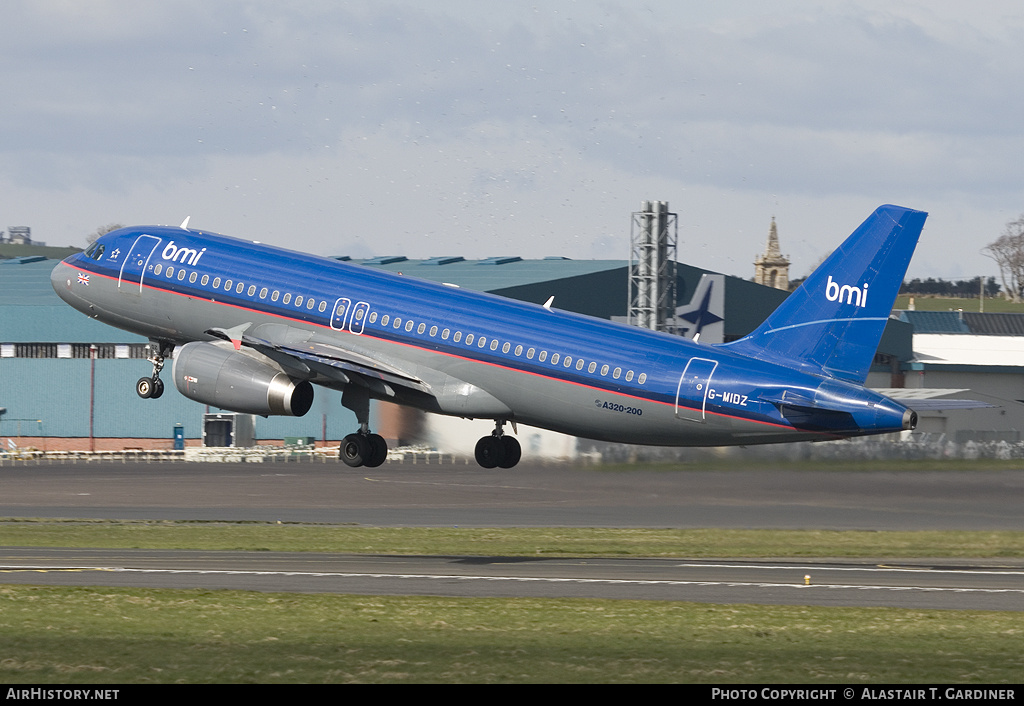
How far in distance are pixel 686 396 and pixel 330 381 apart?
12.0m

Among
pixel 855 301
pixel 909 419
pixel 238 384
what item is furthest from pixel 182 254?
pixel 909 419

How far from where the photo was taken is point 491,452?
47781 millimetres

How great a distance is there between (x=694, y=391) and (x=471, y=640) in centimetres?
1419

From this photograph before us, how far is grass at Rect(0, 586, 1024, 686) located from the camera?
28391 millimetres

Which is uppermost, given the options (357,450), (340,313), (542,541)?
(340,313)

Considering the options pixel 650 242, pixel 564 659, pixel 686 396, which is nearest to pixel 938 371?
pixel 650 242

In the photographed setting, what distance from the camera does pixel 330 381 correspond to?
4778 cm

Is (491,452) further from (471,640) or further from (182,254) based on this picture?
(471,640)

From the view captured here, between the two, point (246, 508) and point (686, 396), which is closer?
point (686, 396)

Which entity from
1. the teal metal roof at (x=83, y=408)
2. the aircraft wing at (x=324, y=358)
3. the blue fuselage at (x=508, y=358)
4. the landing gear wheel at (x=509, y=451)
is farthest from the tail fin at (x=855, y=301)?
the teal metal roof at (x=83, y=408)

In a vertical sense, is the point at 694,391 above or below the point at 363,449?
above
